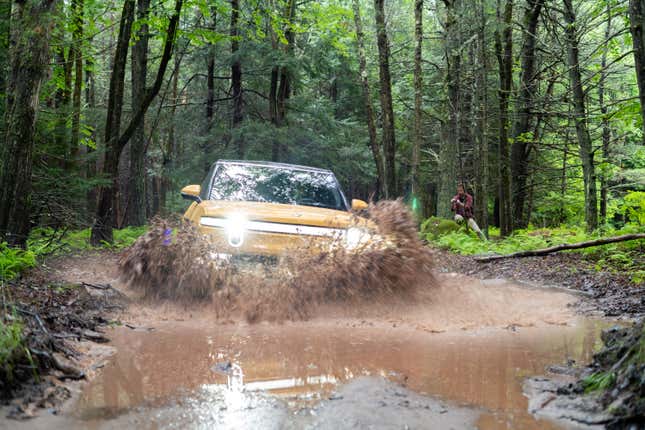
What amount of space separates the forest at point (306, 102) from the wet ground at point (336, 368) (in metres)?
4.34

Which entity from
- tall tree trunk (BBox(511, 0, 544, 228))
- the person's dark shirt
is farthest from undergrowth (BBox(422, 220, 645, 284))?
tall tree trunk (BBox(511, 0, 544, 228))

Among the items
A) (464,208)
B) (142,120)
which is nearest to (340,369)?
(142,120)

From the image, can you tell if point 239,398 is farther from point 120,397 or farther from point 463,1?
point 463,1

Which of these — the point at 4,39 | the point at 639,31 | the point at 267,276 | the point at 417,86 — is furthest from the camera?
the point at 417,86

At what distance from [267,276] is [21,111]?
4444 millimetres

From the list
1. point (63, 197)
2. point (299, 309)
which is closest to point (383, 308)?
point (299, 309)

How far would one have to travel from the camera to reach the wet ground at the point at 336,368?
3.04 meters

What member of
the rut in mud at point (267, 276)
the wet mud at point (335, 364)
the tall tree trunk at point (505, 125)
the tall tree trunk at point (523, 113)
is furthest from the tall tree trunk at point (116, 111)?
the tall tree trunk at point (505, 125)

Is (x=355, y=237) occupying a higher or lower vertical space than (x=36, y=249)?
higher

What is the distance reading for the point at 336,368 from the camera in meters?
4.14

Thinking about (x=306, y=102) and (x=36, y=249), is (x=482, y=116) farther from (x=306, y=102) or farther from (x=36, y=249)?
(x=36, y=249)

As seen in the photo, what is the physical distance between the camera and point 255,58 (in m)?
20.8

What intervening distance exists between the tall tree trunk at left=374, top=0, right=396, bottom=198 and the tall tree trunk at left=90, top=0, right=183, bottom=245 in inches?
315

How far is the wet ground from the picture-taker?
9.98 ft
